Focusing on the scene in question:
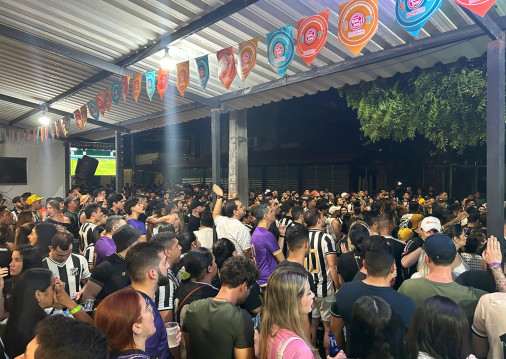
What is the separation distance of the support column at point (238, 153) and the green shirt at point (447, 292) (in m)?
7.14

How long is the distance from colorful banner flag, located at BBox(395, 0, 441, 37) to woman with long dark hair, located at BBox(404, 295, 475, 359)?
8.66 ft

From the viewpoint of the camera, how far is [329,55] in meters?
6.29

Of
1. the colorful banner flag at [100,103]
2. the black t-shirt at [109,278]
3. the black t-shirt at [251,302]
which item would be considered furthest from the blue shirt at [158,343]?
the colorful banner flag at [100,103]

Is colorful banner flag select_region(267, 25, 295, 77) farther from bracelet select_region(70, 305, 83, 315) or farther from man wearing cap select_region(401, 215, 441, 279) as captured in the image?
bracelet select_region(70, 305, 83, 315)

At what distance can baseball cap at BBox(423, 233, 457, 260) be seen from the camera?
9.51ft

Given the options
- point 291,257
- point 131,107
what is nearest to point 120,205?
point 131,107

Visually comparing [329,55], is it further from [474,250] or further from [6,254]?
[6,254]

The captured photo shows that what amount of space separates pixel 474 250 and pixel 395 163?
49.9 ft

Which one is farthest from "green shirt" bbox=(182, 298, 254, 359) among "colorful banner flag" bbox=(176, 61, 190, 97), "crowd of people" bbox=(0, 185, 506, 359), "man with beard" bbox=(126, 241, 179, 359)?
"colorful banner flag" bbox=(176, 61, 190, 97)

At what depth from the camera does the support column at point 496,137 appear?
431 centimetres

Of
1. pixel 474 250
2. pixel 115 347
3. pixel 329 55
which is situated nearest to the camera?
pixel 115 347

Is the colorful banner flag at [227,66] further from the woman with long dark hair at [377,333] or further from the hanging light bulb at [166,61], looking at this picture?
the woman with long dark hair at [377,333]

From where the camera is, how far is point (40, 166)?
18734 millimetres

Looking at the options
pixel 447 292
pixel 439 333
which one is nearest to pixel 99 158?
pixel 447 292
